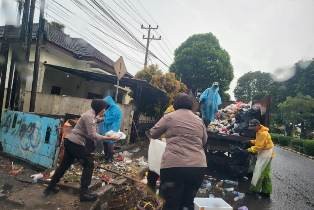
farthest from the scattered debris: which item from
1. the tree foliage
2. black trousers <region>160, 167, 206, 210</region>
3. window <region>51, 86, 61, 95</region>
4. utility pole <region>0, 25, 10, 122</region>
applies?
window <region>51, 86, 61, 95</region>

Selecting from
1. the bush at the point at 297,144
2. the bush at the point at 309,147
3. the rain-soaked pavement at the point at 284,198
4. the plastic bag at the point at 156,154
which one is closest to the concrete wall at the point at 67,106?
the rain-soaked pavement at the point at 284,198

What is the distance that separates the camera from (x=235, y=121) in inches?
416

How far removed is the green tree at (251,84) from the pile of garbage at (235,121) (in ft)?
176

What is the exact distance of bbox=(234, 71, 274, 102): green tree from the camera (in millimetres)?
64688

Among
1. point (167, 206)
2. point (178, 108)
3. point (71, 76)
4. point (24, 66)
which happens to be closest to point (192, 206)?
point (167, 206)

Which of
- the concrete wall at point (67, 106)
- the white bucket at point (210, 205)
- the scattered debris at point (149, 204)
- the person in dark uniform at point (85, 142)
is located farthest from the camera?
the concrete wall at point (67, 106)

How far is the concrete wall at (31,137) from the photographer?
7.15 m

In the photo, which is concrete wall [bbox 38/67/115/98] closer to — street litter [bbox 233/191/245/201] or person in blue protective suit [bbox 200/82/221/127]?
person in blue protective suit [bbox 200/82/221/127]

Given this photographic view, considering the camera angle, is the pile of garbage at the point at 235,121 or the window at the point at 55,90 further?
the window at the point at 55,90

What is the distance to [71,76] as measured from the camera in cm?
1855

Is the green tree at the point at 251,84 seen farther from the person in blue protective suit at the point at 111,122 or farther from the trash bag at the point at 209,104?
the person in blue protective suit at the point at 111,122

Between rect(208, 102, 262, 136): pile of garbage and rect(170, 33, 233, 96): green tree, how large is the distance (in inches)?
636

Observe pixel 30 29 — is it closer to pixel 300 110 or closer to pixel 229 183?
pixel 229 183

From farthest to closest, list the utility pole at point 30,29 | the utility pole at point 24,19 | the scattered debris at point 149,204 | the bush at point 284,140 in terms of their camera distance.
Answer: the bush at point 284,140
the utility pole at point 30,29
the utility pole at point 24,19
the scattered debris at point 149,204
